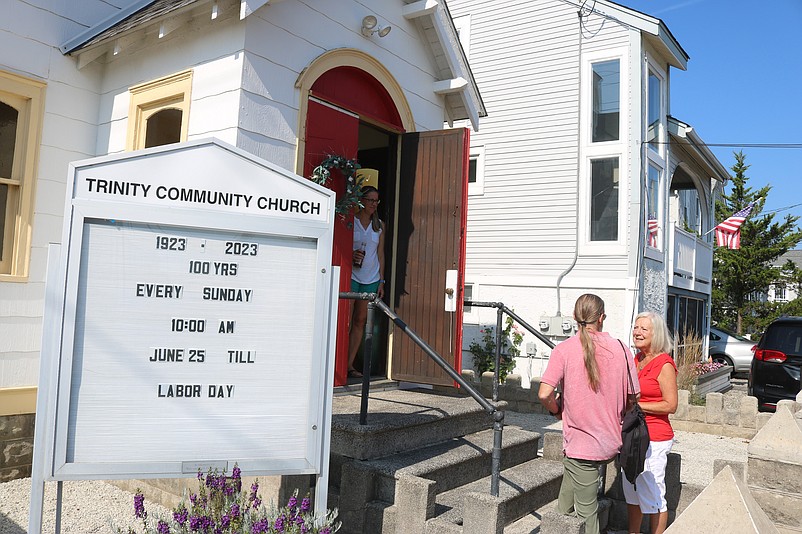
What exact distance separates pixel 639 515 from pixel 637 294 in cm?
927

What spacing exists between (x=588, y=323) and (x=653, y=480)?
1.39 meters

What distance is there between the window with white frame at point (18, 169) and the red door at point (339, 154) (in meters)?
2.64

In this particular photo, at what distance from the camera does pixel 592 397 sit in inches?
151

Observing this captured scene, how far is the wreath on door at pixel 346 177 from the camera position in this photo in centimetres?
581

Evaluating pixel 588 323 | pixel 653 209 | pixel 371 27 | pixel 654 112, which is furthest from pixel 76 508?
pixel 654 112

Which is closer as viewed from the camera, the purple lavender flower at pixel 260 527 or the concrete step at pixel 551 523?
the purple lavender flower at pixel 260 527

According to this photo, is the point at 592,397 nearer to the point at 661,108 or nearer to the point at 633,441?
the point at 633,441

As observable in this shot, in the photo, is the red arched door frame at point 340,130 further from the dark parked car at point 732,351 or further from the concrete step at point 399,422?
the dark parked car at point 732,351

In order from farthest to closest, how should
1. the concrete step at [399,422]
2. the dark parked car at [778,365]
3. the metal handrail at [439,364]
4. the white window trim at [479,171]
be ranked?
the white window trim at [479,171]
the dark parked car at [778,365]
the concrete step at [399,422]
the metal handrail at [439,364]

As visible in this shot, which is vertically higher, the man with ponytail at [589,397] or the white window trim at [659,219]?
the white window trim at [659,219]

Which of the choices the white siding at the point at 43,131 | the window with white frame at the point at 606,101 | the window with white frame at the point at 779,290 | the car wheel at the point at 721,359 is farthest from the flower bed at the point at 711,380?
the window with white frame at the point at 779,290

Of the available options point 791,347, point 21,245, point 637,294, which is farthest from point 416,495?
point 637,294

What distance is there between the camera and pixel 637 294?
43.2 ft

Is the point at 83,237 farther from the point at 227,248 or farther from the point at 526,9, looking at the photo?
the point at 526,9
